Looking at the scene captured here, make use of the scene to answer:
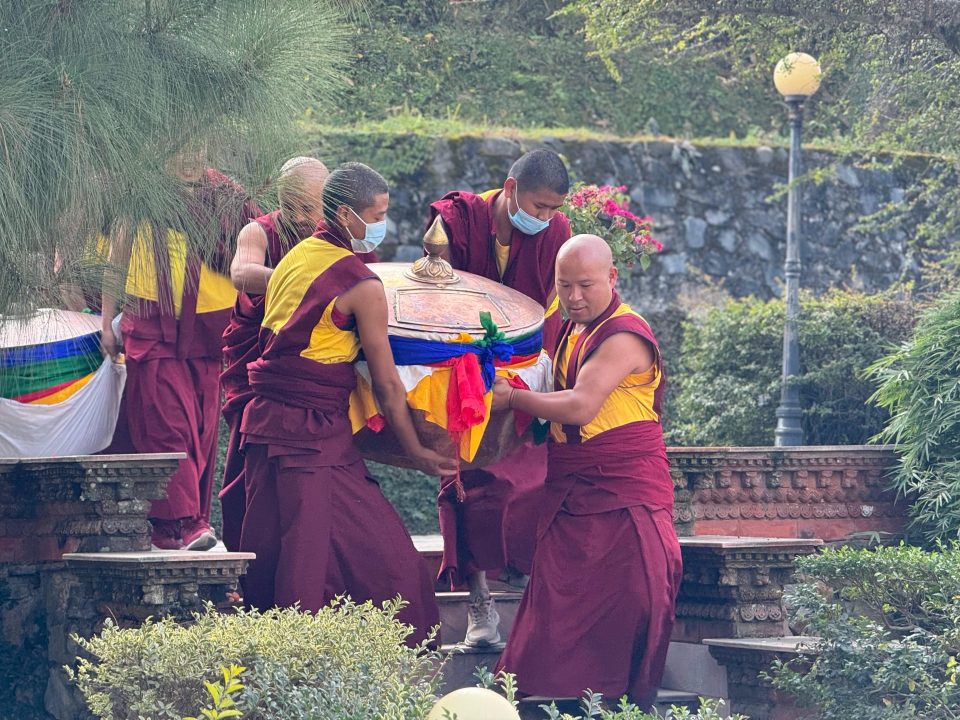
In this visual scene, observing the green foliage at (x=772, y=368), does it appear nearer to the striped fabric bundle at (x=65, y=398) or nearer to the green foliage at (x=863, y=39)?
the green foliage at (x=863, y=39)

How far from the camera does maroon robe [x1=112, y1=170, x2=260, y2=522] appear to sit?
6727mm

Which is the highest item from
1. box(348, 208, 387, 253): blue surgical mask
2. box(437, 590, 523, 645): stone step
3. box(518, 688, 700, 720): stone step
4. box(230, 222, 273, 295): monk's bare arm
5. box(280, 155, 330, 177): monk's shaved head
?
box(280, 155, 330, 177): monk's shaved head

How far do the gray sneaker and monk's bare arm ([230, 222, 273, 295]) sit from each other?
5.00 feet

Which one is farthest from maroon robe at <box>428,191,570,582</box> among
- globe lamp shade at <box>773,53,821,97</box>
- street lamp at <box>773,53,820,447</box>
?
globe lamp shade at <box>773,53,821,97</box>

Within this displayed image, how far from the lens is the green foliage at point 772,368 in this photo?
9.90 meters

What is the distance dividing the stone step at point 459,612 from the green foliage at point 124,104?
220cm

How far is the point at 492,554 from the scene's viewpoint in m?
6.21

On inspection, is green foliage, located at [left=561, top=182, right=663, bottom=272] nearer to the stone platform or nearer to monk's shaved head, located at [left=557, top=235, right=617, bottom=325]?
the stone platform

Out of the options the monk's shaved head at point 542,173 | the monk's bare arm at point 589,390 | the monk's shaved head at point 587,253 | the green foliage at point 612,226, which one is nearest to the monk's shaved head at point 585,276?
the monk's shaved head at point 587,253

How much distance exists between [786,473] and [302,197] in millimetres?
2837

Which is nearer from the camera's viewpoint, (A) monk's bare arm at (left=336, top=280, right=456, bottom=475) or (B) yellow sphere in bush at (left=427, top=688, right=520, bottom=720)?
(B) yellow sphere in bush at (left=427, top=688, right=520, bottom=720)

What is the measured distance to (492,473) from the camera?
624 centimetres

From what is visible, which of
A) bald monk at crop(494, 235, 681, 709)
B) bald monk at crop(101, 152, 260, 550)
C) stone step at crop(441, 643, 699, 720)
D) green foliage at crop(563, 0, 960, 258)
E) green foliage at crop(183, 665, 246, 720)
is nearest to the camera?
green foliage at crop(183, 665, 246, 720)

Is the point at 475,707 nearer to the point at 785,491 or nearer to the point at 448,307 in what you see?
the point at 448,307
